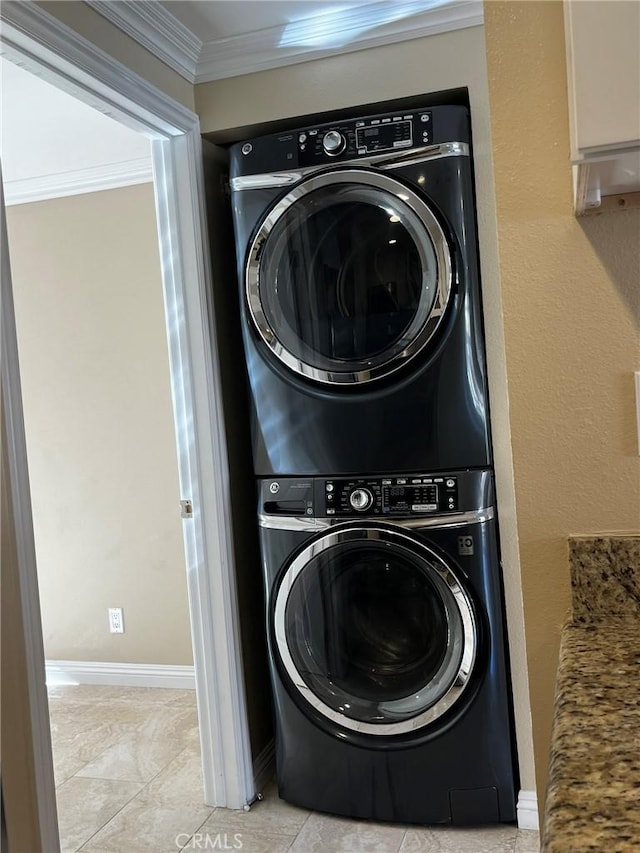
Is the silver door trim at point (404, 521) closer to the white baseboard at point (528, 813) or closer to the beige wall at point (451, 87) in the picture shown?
the beige wall at point (451, 87)

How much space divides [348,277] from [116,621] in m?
2.19

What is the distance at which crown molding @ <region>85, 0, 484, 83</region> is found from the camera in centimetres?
217

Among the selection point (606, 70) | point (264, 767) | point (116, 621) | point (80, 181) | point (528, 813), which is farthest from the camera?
point (116, 621)

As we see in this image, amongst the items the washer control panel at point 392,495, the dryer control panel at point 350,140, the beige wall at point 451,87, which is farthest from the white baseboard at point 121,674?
the dryer control panel at point 350,140

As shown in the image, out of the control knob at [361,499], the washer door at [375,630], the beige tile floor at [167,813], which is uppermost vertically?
the control knob at [361,499]

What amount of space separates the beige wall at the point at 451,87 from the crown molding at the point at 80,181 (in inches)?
46.9

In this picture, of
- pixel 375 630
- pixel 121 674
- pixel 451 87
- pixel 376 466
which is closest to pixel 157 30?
pixel 451 87

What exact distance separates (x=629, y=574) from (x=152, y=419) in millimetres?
2712

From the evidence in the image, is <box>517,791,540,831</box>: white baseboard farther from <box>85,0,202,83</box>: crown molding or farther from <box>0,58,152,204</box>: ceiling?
<box>0,58,152,204</box>: ceiling

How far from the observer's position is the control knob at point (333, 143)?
2.26 m

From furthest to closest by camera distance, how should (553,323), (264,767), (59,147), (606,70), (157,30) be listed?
(59,147)
(264,767)
(157,30)
(553,323)
(606,70)

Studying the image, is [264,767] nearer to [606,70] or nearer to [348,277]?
[348,277]

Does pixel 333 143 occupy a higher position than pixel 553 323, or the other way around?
pixel 333 143

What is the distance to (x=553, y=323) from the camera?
124 cm
